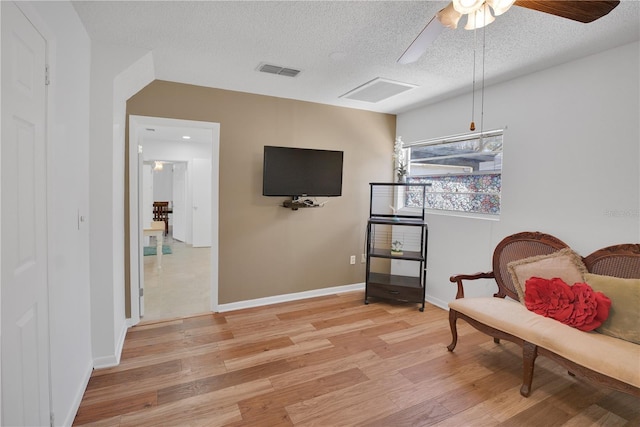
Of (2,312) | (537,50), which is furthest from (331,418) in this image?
(537,50)

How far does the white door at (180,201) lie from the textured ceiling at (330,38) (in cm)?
528

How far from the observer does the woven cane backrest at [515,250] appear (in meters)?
2.71

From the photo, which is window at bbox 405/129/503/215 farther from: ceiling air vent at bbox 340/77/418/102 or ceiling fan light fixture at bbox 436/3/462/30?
ceiling fan light fixture at bbox 436/3/462/30

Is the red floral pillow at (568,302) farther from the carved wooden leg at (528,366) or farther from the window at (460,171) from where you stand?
the window at (460,171)

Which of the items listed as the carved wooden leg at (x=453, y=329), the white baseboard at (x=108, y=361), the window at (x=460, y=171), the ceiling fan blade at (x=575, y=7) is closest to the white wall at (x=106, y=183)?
the white baseboard at (x=108, y=361)

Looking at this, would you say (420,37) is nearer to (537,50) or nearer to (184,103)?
(537,50)

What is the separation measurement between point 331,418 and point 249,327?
1.45 m

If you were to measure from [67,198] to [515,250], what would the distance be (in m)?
3.38

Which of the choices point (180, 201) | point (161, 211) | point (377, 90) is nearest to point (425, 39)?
point (377, 90)

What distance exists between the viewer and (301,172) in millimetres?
3668

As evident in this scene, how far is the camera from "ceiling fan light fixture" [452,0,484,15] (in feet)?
4.41

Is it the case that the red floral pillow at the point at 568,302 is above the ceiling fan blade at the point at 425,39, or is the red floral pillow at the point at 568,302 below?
below

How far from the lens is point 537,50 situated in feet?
7.89

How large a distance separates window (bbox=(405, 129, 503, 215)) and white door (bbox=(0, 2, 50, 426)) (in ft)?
10.9
